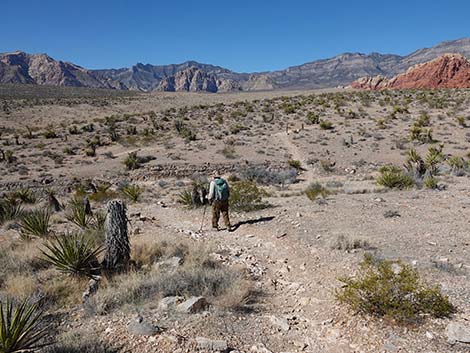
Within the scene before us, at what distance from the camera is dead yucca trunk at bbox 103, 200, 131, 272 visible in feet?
23.5

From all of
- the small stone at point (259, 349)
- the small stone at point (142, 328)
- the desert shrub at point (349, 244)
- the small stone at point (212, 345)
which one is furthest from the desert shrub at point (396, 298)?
the small stone at point (142, 328)

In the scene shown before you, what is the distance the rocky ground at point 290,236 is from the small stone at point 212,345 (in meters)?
0.01

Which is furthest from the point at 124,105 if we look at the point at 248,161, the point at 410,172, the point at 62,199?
the point at 410,172

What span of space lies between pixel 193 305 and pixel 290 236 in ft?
13.7

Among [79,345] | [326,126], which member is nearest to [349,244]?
[79,345]

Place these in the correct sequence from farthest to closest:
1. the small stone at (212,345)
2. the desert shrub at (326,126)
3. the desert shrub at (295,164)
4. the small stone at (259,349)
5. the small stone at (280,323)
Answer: the desert shrub at (326,126) < the desert shrub at (295,164) < the small stone at (280,323) < the small stone at (259,349) < the small stone at (212,345)

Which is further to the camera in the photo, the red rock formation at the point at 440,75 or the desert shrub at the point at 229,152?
Result: the red rock formation at the point at 440,75

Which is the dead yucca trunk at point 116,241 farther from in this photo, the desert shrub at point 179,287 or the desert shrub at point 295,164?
the desert shrub at point 295,164

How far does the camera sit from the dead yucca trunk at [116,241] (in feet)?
23.5

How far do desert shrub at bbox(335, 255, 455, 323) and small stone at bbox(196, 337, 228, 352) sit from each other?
72.7 inches

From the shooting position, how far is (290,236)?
9.21m

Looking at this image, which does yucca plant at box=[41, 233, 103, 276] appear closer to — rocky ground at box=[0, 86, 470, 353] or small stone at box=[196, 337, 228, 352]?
rocky ground at box=[0, 86, 470, 353]

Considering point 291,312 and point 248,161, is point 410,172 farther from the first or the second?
point 291,312

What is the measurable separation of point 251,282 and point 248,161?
17.3 meters
